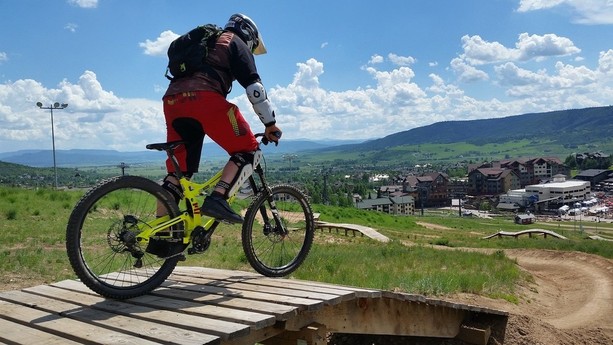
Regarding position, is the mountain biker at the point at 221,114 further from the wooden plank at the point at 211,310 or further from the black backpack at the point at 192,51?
the wooden plank at the point at 211,310

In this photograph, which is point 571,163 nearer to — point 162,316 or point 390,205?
point 390,205

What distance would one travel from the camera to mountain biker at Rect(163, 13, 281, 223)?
496cm

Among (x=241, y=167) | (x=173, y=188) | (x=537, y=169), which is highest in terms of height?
(x=241, y=167)

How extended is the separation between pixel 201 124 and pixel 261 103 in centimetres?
63

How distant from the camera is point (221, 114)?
4.97 m

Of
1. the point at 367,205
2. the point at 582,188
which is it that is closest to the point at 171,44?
the point at 367,205

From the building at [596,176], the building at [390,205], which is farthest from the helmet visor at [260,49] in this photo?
the building at [596,176]

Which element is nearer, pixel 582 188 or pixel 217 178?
pixel 217 178

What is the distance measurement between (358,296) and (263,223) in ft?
5.14

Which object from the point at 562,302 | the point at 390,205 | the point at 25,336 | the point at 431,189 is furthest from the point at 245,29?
the point at 431,189

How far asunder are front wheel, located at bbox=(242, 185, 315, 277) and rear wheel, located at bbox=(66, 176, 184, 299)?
1.08 m

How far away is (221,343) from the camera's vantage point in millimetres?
3641

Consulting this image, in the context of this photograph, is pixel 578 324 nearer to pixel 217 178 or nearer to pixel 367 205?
pixel 217 178

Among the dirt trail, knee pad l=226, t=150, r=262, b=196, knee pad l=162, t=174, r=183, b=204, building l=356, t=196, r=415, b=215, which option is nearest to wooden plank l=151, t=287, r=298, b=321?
knee pad l=162, t=174, r=183, b=204
